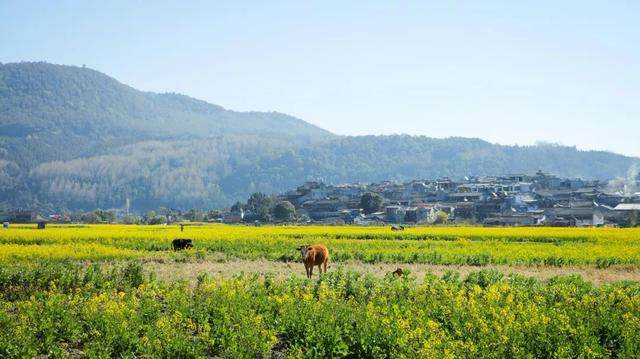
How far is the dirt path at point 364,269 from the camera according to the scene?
1043 inches

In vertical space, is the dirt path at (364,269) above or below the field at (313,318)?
below

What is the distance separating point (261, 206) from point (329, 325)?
433ft

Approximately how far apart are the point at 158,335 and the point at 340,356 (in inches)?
→ 148

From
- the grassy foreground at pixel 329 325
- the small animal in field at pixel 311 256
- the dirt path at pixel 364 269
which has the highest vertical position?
the small animal in field at pixel 311 256

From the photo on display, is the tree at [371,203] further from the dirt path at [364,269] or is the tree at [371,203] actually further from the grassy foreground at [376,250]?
the dirt path at [364,269]

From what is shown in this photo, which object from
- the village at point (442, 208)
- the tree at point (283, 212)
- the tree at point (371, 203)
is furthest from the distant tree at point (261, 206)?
the tree at point (371, 203)

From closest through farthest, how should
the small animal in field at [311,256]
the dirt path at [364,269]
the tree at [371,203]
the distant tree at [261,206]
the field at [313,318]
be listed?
the field at [313,318] < the small animal in field at [311,256] < the dirt path at [364,269] < the distant tree at [261,206] < the tree at [371,203]

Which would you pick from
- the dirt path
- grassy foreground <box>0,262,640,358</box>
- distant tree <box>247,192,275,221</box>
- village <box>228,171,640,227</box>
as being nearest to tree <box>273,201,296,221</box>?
distant tree <box>247,192,275,221</box>

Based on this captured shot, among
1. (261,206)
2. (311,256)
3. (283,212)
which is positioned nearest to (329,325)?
(311,256)

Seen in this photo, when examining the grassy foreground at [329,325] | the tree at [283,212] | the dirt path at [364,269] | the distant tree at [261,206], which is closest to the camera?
the grassy foreground at [329,325]

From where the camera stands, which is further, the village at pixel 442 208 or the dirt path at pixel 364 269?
the village at pixel 442 208

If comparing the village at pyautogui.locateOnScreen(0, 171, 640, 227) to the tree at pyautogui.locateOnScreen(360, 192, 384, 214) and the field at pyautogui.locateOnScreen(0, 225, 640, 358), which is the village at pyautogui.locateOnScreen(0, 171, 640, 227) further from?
the field at pyautogui.locateOnScreen(0, 225, 640, 358)

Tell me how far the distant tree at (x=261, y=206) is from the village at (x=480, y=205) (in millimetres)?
2168

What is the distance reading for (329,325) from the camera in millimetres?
13906
